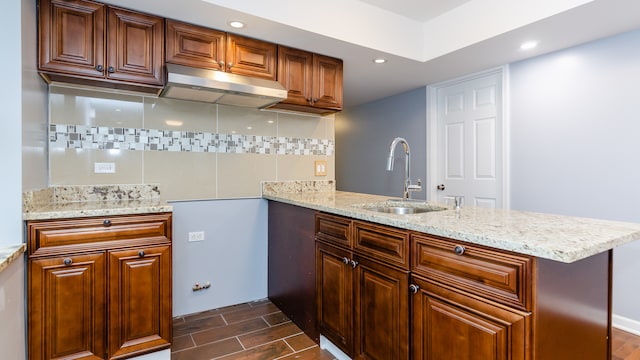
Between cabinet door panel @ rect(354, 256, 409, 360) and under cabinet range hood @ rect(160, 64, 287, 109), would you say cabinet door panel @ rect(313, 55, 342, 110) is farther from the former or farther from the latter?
cabinet door panel @ rect(354, 256, 409, 360)

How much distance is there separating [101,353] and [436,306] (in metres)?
1.76

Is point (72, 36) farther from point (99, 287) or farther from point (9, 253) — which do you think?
point (99, 287)

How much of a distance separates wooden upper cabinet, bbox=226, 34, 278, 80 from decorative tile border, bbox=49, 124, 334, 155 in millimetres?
596

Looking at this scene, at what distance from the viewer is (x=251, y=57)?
2.41 m

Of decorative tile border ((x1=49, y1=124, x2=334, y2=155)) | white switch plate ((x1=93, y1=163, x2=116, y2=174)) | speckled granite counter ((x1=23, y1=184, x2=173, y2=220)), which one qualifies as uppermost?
decorative tile border ((x1=49, y1=124, x2=334, y2=155))

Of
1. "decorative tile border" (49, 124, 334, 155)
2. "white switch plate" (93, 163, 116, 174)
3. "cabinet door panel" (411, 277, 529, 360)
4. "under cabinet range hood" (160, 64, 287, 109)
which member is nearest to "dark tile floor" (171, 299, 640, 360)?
"cabinet door panel" (411, 277, 529, 360)

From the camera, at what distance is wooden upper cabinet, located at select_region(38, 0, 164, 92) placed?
6.02 feet

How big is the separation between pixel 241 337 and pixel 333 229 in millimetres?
1049

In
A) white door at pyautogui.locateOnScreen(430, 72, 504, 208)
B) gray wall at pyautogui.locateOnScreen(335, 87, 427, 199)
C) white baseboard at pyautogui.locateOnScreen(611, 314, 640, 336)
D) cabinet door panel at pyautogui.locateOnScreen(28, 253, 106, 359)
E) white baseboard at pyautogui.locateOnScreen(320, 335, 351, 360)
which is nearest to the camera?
cabinet door panel at pyautogui.locateOnScreen(28, 253, 106, 359)

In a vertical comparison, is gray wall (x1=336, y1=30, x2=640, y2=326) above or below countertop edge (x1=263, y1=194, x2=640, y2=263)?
above

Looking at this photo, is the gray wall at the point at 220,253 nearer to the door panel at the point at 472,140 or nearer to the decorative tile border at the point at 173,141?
the decorative tile border at the point at 173,141

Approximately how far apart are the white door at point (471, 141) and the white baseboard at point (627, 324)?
3.83 feet

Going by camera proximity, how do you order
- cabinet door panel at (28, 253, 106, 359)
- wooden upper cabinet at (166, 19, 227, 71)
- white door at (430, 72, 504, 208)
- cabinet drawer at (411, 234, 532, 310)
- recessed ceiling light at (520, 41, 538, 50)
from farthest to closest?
white door at (430, 72, 504, 208) < recessed ceiling light at (520, 41, 538, 50) < wooden upper cabinet at (166, 19, 227, 71) < cabinet door panel at (28, 253, 106, 359) < cabinet drawer at (411, 234, 532, 310)

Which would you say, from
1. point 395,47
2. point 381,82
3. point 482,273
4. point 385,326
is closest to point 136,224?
point 385,326
